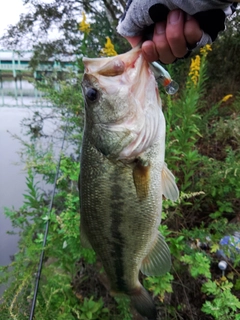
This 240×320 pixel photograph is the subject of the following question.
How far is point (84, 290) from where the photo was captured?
257 cm

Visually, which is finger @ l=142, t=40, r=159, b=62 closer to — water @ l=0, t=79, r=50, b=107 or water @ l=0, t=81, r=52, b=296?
water @ l=0, t=81, r=52, b=296

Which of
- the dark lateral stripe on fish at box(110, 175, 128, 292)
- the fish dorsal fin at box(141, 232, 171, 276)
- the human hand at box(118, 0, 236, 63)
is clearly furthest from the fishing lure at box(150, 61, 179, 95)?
the fish dorsal fin at box(141, 232, 171, 276)

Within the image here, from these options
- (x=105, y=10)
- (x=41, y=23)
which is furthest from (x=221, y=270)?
(x=41, y=23)

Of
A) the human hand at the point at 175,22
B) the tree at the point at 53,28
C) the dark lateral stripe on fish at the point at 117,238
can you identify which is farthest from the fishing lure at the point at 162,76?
the tree at the point at 53,28

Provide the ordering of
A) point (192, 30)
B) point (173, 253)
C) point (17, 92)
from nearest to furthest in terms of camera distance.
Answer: point (192, 30)
point (173, 253)
point (17, 92)

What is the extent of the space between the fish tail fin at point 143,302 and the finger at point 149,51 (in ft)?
3.61

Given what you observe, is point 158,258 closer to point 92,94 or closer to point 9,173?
point 92,94

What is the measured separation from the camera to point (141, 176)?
1336mm

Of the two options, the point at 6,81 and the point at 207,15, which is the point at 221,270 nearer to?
the point at 207,15

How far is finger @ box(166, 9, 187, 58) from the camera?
Answer: 3.17ft

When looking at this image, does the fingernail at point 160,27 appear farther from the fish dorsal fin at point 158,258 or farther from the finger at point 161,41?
the fish dorsal fin at point 158,258

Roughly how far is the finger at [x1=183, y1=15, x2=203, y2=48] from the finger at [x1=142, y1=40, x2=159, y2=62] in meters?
0.14

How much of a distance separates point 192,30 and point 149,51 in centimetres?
19

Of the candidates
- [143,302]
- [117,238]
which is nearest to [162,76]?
[117,238]
